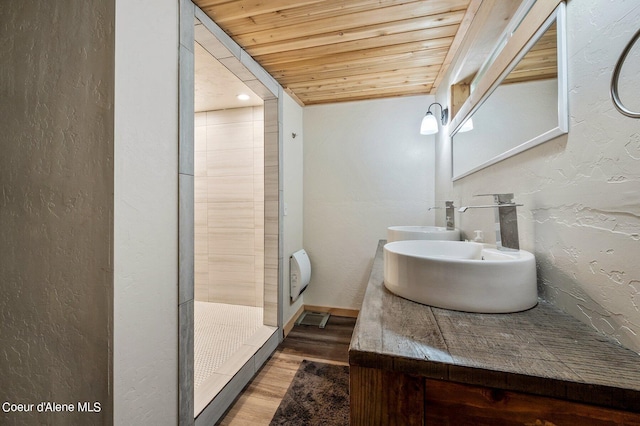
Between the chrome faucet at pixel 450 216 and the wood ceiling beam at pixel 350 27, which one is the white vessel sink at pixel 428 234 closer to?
the chrome faucet at pixel 450 216

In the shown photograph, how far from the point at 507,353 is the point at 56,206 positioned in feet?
4.72

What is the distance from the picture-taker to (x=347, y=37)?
5.16ft

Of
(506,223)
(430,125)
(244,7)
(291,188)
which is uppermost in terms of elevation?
(244,7)

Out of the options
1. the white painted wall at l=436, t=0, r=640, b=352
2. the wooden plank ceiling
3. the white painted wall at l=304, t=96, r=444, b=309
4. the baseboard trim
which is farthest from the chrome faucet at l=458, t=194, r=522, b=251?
the baseboard trim

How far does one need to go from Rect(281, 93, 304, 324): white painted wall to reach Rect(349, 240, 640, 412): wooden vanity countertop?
163 cm

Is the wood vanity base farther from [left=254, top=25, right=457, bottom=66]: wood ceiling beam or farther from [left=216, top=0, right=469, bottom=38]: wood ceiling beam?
[left=254, top=25, right=457, bottom=66]: wood ceiling beam

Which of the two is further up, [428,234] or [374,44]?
[374,44]

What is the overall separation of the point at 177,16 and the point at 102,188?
2.72 ft

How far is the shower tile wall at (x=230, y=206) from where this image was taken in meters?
2.68

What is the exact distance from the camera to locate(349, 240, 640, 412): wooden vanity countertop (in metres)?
0.43

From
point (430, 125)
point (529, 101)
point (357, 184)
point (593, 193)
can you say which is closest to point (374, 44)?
point (430, 125)

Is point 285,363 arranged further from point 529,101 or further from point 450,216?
point 529,101

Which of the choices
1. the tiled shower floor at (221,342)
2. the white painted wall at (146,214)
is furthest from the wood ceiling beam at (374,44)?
the tiled shower floor at (221,342)

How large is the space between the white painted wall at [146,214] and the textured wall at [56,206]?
0.03m
